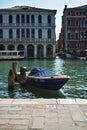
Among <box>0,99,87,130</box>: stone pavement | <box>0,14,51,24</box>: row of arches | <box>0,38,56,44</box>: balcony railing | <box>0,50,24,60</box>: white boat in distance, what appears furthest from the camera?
<box>0,14,51,24</box>: row of arches

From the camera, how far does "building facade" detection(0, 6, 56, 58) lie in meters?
64.6

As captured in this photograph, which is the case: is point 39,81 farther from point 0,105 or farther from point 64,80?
point 0,105

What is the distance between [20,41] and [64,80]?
164 feet

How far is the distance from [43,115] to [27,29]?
58951 mm

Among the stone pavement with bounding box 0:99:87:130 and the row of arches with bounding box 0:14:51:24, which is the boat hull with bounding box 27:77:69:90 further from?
the row of arches with bounding box 0:14:51:24

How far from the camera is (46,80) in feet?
52.6

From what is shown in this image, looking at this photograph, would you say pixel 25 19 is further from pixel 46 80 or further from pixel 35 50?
pixel 46 80

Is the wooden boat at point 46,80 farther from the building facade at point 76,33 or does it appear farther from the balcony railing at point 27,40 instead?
the building facade at point 76,33

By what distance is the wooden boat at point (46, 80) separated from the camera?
15686 millimetres

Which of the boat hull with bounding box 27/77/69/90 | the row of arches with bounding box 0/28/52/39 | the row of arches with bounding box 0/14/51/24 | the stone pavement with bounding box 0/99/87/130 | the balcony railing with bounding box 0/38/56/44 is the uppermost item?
the row of arches with bounding box 0/14/51/24

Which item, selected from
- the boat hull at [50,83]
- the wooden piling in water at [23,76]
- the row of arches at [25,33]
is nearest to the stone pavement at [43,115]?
the boat hull at [50,83]

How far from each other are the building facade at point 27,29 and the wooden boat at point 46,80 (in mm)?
47648


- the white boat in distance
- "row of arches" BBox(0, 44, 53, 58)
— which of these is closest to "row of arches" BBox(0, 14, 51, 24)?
"row of arches" BBox(0, 44, 53, 58)

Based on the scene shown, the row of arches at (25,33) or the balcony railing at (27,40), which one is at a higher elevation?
the row of arches at (25,33)
